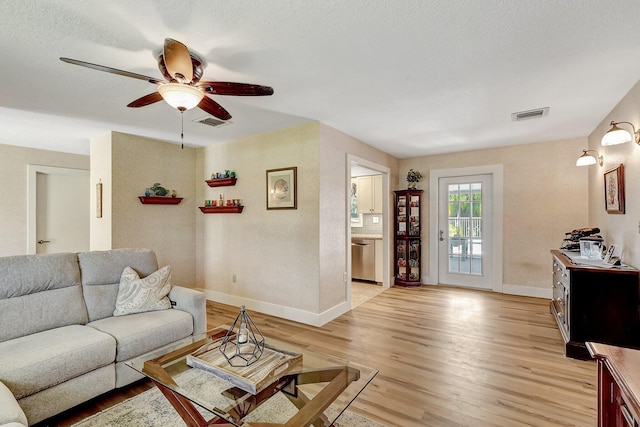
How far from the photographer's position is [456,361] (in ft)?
8.65

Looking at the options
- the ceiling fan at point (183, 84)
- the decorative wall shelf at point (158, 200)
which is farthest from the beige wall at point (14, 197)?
the ceiling fan at point (183, 84)

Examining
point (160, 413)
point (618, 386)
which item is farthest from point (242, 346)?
point (618, 386)

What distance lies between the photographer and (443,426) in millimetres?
1829

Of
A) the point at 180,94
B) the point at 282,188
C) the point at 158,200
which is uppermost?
the point at 180,94

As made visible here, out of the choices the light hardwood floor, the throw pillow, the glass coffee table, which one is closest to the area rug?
the glass coffee table

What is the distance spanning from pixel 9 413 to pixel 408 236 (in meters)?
5.15

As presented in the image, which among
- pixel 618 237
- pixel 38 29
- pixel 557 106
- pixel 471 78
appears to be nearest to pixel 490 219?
pixel 618 237

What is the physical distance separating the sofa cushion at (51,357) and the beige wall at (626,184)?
4148mm

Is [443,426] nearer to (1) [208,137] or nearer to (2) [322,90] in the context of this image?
(2) [322,90]

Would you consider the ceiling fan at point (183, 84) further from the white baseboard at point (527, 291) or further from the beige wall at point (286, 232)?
the white baseboard at point (527, 291)

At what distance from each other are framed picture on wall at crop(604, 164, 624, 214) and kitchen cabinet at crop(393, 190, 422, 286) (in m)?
2.57

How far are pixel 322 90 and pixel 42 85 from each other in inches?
91.0

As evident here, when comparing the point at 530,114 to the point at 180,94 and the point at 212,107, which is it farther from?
the point at 180,94

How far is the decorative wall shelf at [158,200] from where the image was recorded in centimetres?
409
